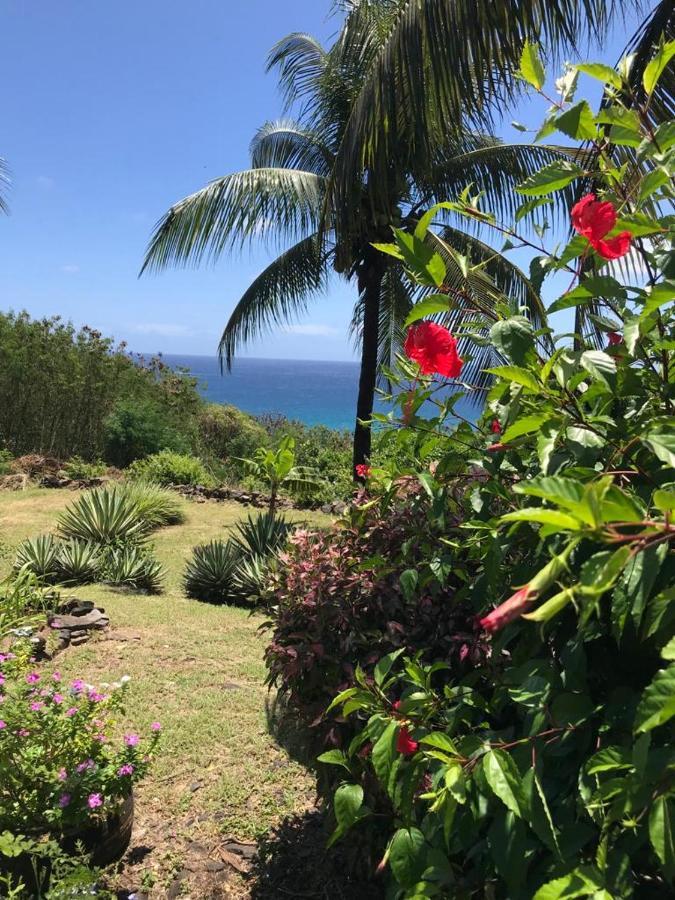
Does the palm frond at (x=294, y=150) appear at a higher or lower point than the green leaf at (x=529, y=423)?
higher

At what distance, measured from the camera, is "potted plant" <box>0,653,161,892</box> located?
2150 millimetres

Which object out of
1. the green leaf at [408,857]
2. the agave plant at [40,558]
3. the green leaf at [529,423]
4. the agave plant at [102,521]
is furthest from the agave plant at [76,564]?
the green leaf at [529,423]

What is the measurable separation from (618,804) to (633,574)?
355 millimetres

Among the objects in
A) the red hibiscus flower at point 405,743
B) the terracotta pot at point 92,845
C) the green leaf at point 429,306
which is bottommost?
the terracotta pot at point 92,845

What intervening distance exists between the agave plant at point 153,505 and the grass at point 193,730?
2286 millimetres

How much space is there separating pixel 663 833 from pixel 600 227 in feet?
3.12

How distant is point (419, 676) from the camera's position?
1367mm

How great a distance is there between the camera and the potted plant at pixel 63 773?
2150 millimetres

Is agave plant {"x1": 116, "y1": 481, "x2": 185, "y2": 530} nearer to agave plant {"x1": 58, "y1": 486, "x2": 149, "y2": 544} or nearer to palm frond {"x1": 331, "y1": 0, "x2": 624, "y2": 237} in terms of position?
agave plant {"x1": 58, "y1": 486, "x2": 149, "y2": 544}

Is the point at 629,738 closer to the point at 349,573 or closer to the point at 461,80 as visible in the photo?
the point at 349,573

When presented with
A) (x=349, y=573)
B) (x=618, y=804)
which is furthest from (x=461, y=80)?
(x=618, y=804)

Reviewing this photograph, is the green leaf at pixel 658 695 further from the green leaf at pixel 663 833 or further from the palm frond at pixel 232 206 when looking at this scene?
the palm frond at pixel 232 206

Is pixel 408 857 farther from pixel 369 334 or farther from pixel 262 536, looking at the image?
pixel 369 334

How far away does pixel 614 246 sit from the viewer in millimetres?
1157
